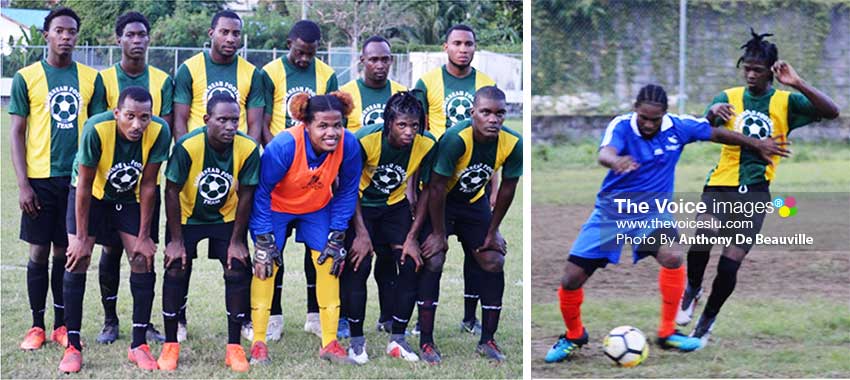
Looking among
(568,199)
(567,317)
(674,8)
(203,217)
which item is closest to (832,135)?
(674,8)

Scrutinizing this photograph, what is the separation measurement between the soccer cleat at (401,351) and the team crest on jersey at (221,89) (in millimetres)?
1751

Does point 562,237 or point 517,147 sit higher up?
point 517,147

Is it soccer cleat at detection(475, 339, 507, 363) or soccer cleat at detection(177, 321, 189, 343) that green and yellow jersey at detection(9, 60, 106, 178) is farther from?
soccer cleat at detection(475, 339, 507, 363)

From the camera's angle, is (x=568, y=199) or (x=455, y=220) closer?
(x=455, y=220)

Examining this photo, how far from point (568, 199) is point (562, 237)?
70 centimetres

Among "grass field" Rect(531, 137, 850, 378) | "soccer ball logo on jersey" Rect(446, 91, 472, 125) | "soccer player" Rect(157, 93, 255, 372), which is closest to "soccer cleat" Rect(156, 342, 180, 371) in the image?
"soccer player" Rect(157, 93, 255, 372)

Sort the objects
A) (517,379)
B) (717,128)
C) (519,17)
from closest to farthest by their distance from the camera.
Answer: (517,379) < (717,128) < (519,17)

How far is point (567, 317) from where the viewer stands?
231 inches

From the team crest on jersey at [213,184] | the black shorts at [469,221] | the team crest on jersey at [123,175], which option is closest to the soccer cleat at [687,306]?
the black shorts at [469,221]

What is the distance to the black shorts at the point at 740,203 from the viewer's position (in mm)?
6191

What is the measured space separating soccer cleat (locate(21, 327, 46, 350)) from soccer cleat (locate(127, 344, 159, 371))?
0.65 metres

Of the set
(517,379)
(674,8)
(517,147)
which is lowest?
(517,379)

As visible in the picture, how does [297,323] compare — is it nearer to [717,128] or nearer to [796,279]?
[717,128]

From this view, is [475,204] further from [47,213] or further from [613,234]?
[47,213]
